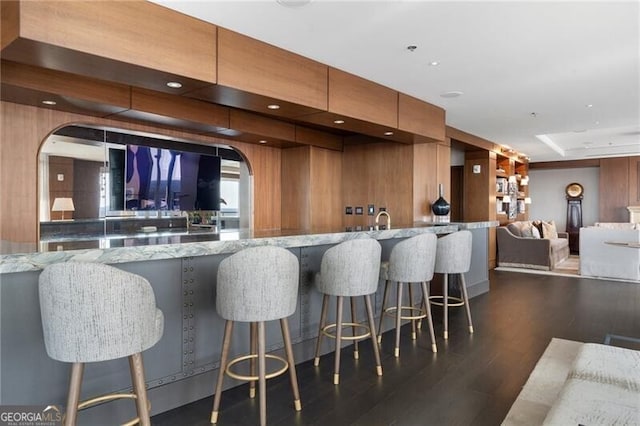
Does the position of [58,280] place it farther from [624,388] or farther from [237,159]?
[237,159]

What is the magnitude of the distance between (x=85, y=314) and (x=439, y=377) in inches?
94.1

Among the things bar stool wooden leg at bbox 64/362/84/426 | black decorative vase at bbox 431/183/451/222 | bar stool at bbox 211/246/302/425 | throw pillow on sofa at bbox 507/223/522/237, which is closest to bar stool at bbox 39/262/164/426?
bar stool wooden leg at bbox 64/362/84/426

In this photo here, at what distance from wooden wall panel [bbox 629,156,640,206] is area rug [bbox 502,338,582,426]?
29.9 feet

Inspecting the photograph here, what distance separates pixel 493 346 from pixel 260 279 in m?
2.50

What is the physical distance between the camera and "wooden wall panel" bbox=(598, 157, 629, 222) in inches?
416

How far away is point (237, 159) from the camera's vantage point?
18.3ft

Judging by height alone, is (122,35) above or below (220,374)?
above

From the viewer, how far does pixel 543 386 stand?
276 cm

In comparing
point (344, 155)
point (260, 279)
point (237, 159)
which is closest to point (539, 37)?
point (260, 279)

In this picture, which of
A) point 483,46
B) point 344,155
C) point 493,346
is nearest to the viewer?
point 483,46

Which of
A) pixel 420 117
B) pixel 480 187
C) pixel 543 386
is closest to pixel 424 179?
pixel 420 117

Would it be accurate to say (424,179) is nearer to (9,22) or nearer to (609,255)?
(609,255)

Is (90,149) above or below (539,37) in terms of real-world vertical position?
below

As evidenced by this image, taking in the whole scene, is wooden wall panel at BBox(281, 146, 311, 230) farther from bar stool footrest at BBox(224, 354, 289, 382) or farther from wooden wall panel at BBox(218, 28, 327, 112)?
bar stool footrest at BBox(224, 354, 289, 382)
